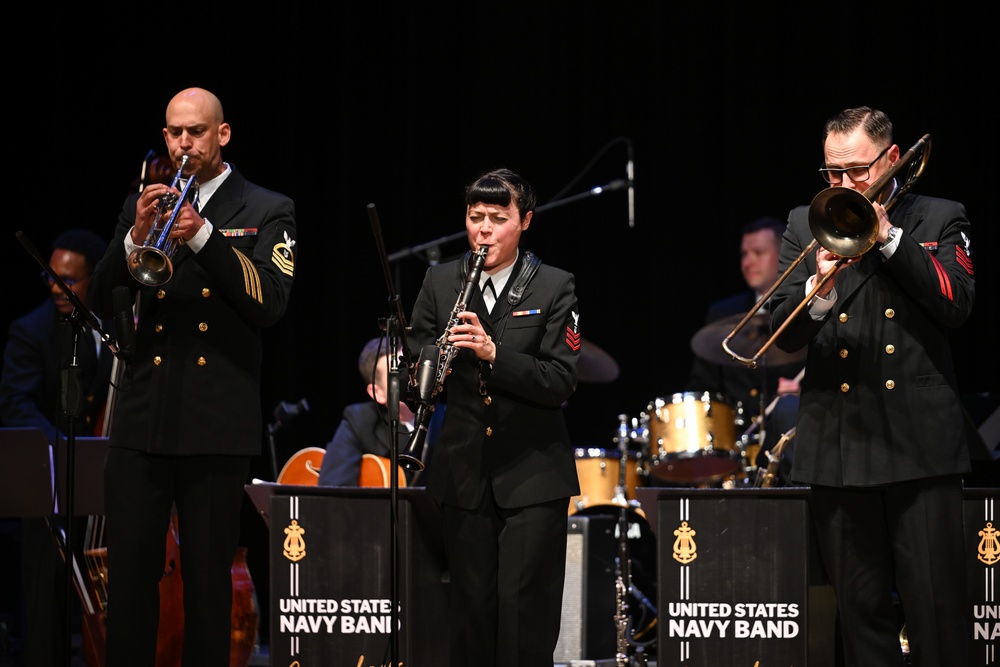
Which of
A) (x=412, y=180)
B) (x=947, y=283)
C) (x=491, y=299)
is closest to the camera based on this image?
(x=947, y=283)

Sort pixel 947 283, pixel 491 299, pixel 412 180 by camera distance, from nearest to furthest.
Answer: pixel 947 283
pixel 491 299
pixel 412 180

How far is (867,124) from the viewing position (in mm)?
3648

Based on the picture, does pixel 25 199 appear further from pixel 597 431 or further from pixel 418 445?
pixel 418 445

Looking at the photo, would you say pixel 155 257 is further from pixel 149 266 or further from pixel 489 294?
pixel 489 294

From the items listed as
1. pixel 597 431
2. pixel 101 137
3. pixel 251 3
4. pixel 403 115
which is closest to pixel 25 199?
pixel 101 137

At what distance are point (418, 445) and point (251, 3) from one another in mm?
4961

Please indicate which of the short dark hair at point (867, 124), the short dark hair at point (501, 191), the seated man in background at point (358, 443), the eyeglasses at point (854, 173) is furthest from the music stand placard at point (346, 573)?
the short dark hair at point (867, 124)

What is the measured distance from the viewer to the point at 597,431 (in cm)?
762

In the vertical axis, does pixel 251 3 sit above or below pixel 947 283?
above

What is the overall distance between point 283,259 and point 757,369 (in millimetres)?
3749

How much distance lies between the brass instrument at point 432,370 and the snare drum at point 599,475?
323 centimetres

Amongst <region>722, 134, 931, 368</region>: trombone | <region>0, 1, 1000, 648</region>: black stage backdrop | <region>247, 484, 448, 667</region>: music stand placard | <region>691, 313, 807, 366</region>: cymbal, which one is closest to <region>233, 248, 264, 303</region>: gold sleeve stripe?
<region>247, 484, 448, 667</region>: music stand placard

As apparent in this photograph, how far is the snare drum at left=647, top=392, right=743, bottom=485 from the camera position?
6625mm

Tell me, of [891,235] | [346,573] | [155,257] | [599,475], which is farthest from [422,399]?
[599,475]
